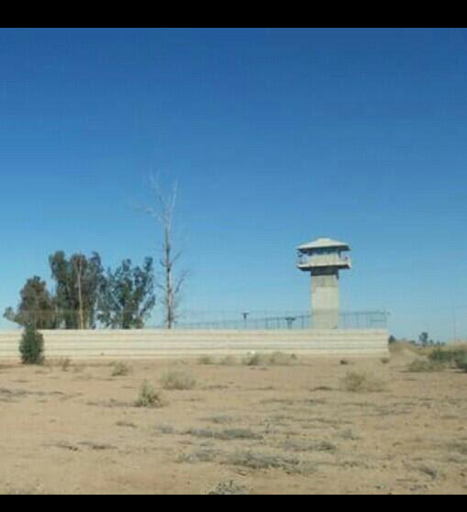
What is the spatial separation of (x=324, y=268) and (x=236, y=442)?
61.2 meters

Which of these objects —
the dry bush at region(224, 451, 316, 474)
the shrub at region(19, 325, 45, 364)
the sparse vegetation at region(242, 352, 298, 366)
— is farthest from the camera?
the sparse vegetation at region(242, 352, 298, 366)

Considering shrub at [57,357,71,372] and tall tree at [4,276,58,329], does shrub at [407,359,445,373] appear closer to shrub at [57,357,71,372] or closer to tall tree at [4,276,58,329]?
shrub at [57,357,71,372]

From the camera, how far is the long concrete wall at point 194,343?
5234cm

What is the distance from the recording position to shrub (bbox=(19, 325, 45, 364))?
1881 inches

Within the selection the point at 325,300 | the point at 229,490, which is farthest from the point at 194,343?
the point at 229,490

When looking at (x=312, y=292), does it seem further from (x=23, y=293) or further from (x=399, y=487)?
(x=399, y=487)

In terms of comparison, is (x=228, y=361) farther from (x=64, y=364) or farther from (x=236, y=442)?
(x=236, y=442)

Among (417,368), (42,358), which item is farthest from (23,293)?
(417,368)

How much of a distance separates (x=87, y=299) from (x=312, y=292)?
85.4 feet

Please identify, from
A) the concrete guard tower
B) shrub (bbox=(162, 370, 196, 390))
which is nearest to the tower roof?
the concrete guard tower

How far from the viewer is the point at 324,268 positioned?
243 feet

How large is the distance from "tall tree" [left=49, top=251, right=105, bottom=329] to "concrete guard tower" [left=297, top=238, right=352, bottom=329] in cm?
2353

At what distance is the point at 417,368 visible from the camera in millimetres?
42094

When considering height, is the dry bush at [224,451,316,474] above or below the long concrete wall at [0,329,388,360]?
below
